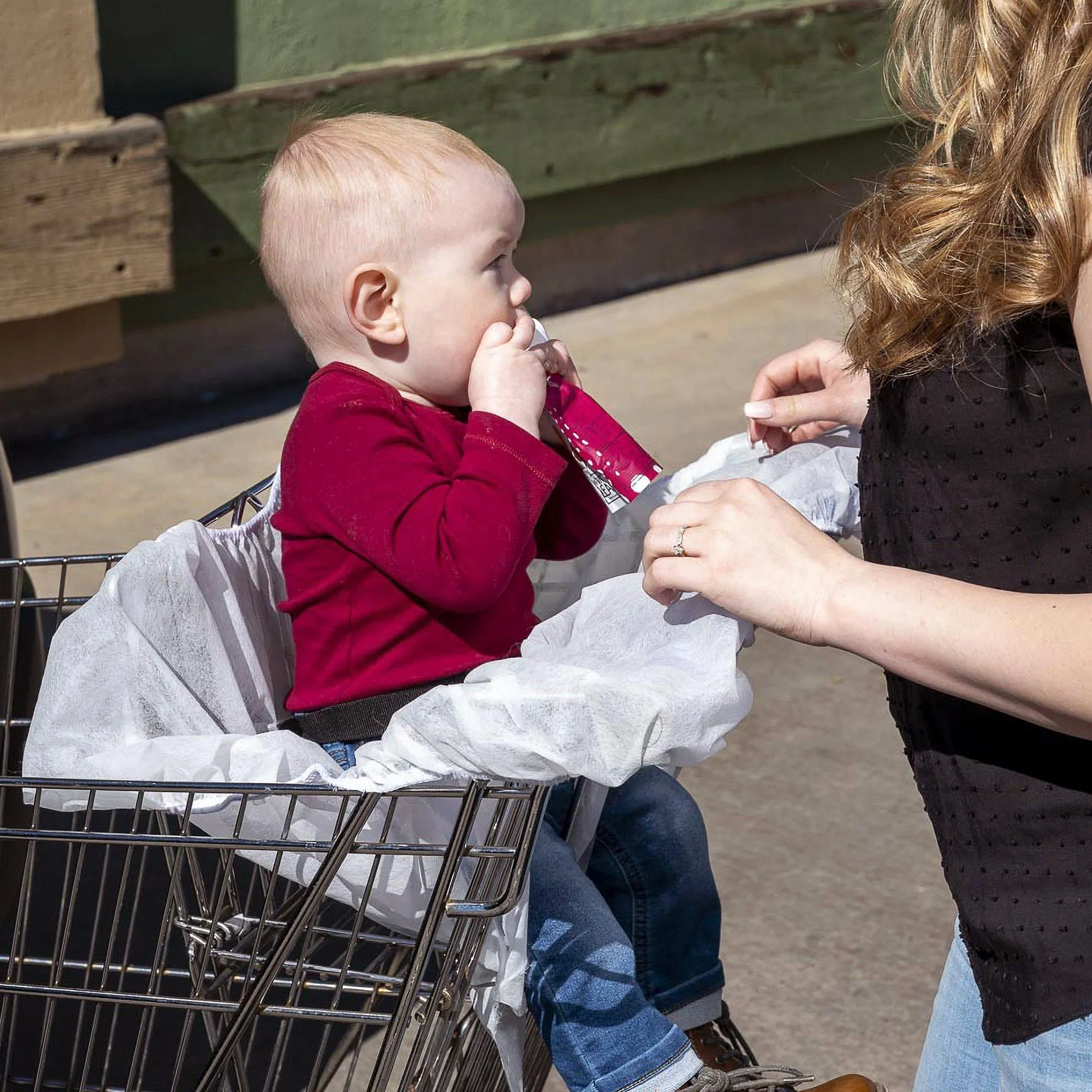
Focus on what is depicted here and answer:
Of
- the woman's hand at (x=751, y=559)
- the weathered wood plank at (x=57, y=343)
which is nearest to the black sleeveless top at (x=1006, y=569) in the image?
the woman's hand at (x=751, y=559)

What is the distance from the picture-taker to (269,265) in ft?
6.29

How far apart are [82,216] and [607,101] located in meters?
2.31

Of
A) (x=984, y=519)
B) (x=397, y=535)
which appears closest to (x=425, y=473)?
(x=397, y=535)

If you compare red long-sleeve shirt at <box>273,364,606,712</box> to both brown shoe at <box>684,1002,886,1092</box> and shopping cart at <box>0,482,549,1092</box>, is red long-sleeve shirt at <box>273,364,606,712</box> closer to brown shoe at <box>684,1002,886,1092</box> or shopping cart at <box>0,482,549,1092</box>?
shopping cart at <box>0,482,549,1092</box>

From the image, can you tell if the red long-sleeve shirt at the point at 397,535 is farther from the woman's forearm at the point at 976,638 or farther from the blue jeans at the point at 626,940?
the woman's forearm at the point at 976,638

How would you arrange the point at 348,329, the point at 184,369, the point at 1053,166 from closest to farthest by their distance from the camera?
the point at 1053,166
the point at 348,329
the point at 184,369

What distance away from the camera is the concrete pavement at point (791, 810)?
2545 millimetres

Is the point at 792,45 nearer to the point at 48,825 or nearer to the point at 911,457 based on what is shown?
the point at 48,825

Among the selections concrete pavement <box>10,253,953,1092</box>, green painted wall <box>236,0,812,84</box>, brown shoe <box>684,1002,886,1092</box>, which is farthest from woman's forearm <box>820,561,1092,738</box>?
green painted wall <box>236,0,812,84</box>

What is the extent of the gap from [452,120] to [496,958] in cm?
435

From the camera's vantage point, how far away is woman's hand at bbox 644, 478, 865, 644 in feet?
4.12

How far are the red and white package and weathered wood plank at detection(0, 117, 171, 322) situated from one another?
305cm

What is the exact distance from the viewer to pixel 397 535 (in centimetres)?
173

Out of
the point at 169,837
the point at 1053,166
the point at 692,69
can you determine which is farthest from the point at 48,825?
the point at 692,69
